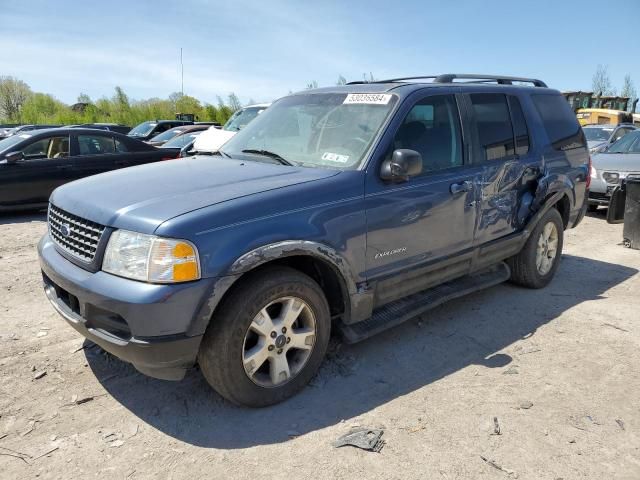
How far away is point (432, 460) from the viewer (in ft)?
8.50

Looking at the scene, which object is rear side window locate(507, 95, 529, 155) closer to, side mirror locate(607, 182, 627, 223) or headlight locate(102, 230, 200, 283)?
headlight locate(102, 230, 200, 283)

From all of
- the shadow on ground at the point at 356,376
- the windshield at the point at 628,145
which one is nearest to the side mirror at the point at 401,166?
the shadow on ground at the point at 356,376

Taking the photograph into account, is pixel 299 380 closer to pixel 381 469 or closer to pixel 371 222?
pixel 381 469

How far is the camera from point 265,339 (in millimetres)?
2936

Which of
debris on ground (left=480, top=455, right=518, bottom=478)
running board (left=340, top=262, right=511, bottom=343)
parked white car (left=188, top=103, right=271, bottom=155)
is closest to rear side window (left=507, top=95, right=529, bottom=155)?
running board (left=340, top=262, right=511, bottom=343)

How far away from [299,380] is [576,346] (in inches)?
89.1

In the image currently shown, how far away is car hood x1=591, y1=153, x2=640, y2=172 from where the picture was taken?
8562mm

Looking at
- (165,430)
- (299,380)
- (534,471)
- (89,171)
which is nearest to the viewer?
(534,471)

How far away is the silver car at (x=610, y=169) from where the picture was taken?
856cm

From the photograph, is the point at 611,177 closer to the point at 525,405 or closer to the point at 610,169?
the point at 610,169

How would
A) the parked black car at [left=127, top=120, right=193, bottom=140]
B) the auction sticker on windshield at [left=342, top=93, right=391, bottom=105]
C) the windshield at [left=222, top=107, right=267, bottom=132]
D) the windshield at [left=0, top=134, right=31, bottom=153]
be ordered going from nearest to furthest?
1. the auction sticker on windshield at [left=342, top=93, right=391, bottom=105]
2. the windshield at [left=0, top=134, right=31, bottom=153]
3. the windshield at [left=222, top=107, right=267, bottom=132]
4. the parked black car at [left=127, top=120, right=193, bottom=140]

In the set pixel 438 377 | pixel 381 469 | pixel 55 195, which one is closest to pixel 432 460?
pixel 381 469

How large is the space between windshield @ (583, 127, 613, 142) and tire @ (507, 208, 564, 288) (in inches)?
385

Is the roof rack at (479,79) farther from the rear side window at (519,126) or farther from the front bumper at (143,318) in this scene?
the front bumper at (143,318)
